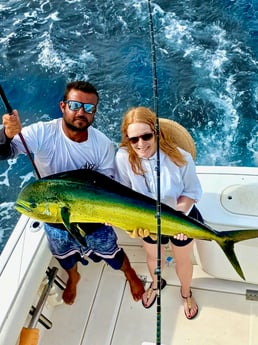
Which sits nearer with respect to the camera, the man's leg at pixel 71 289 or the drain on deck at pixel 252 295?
the drain on deck at pixel 252 295

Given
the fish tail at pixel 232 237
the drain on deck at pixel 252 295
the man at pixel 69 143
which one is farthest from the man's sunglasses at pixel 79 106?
the drain on deck at pixel 252 295

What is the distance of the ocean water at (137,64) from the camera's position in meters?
5.21

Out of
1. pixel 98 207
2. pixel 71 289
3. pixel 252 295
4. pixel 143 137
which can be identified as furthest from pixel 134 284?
pixel 143 137

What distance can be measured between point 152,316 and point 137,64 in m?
4.21

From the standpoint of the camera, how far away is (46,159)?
2.01 metres

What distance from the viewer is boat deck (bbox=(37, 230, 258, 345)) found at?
245 centimetres

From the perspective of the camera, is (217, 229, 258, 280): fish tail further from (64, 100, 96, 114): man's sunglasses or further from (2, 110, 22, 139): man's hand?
(2, 110, 22, 139): man's hand

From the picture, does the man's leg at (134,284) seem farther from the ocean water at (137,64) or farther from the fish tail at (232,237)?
the ocean water at (137,64)

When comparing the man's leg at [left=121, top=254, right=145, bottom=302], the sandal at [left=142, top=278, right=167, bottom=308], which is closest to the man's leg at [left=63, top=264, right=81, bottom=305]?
the man's leg at [left=121, top=254, right=145, bottom=302]

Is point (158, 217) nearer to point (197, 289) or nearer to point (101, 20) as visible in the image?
point (197, 289)

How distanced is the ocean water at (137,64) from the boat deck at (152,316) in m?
2.10

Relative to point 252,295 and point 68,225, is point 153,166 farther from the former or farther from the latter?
point 252,295

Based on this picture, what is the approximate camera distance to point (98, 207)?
192 centimetres

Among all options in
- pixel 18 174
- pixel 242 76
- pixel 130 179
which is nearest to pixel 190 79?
pixel 242 76
